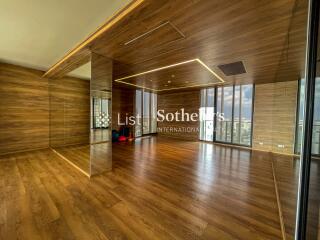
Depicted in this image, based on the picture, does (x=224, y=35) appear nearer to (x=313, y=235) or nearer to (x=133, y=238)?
(x=313, y=235)

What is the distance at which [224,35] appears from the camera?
2389 millimetres

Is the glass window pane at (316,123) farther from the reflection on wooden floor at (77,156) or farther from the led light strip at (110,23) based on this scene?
the reflection on wooden floor at (77,156)

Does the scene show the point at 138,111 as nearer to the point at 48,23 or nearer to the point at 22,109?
the point at 22,109

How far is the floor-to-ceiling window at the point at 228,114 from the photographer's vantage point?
20.4 ft

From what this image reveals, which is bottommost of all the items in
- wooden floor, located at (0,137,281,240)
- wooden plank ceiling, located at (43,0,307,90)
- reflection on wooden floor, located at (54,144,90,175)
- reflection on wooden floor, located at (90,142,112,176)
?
wooden floor, located at (0,137,281,240)

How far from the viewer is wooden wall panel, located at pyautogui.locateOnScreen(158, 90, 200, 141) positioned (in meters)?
7.60

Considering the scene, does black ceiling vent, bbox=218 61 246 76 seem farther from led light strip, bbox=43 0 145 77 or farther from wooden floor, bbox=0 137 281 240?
led light strip, bbox=43 0 145 77

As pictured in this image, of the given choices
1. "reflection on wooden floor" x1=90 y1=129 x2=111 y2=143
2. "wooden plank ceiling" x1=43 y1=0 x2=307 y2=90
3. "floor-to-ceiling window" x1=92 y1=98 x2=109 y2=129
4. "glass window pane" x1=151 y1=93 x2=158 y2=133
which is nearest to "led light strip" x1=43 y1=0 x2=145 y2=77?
"wooden plank ceiling" x1=43 y1=0 x2=307 y2=90

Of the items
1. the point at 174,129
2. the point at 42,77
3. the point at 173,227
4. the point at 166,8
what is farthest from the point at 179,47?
the point at 174,129

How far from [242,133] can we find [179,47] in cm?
509

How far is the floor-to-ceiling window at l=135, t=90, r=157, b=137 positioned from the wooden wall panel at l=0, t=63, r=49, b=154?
3956 millimetres

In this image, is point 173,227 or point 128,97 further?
point 128,97

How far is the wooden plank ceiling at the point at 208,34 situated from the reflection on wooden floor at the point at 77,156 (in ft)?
8.46

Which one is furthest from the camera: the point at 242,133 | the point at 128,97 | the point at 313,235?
the point at 128,97
